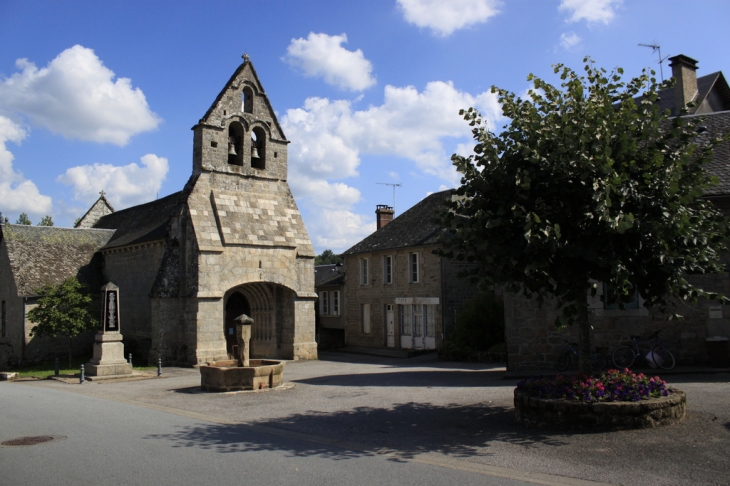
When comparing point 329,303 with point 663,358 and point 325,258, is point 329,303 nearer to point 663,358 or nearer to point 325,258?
point 663,358

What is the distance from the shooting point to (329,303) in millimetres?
33469

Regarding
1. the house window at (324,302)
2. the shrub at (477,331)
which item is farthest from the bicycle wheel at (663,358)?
the house window at (324,302)

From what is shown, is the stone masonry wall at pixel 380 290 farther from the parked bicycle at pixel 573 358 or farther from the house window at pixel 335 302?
the parked bicycle at pixel 573 358

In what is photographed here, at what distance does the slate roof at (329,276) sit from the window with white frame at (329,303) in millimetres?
587

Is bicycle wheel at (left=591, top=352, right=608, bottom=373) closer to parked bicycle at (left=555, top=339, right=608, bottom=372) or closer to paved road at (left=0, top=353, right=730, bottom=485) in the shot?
parked bicycle at (left=555, top=339, right=608, bottom=372)

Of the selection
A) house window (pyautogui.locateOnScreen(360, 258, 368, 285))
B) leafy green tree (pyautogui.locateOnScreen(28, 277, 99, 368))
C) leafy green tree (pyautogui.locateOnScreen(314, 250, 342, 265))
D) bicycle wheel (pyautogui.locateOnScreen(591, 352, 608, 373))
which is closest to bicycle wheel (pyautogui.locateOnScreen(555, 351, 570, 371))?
bicycle wheel (pyautogui.locateOnScreen(591, 352, 608, 373))

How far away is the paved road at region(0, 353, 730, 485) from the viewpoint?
654cm

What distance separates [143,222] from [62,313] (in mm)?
6218

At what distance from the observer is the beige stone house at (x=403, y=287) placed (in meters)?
24.8

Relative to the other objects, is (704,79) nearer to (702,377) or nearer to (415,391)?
(702,377)

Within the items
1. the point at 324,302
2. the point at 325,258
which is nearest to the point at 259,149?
the point at 324,302

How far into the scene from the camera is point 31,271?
26.6 metres

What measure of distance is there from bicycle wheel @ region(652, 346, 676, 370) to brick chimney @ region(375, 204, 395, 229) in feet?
66.6

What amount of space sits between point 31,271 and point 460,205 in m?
24.3
